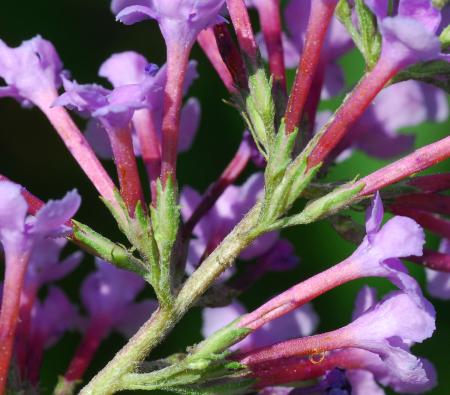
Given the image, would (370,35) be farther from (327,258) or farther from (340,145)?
(327,258)

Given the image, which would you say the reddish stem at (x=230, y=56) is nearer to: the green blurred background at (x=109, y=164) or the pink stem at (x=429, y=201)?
the pink stem at (x=429, y=201)

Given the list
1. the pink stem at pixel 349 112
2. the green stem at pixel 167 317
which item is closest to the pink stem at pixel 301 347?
the green stem at pixel 167 317

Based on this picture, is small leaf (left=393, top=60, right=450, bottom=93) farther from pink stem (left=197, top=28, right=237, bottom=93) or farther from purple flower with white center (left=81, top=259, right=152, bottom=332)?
purple flower with white center (left=81, top=259, right=152, bottom=332)

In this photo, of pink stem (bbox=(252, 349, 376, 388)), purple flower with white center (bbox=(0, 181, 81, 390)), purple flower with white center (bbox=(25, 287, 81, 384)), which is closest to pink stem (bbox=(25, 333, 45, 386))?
purple flower with white center (bbox=(25, 287, 81, 384))

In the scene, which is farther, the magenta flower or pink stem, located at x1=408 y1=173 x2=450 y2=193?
pink stem, located at x1=408 y1=173 x2=450 y2=193

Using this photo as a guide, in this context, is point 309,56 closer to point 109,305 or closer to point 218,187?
point 218,187

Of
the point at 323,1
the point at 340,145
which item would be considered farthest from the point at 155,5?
the point at 340,145

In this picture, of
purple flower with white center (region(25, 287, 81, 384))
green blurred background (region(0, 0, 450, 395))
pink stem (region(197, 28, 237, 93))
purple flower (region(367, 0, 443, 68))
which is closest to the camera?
purple flower (region(367, 0, 443, 68))
